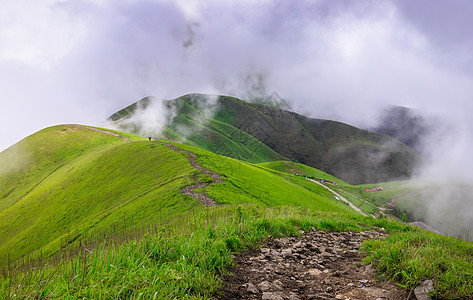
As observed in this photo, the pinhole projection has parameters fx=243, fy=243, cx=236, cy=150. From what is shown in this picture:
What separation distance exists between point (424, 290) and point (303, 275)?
7.24 ft

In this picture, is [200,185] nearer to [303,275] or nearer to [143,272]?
[303,275]

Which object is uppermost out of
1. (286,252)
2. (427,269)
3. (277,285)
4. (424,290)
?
(427,269)

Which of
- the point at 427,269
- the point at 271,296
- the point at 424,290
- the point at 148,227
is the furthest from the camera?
the point at 148,227

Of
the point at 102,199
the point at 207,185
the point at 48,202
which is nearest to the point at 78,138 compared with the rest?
the point at 48,202

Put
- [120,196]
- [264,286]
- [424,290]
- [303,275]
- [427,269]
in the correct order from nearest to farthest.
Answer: [424,290], [427,269], [264,286], [303,275], [120,196]

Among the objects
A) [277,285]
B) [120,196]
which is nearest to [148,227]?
[277,285]

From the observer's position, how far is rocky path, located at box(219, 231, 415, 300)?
4.48 metres

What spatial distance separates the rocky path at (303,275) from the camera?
14.7 feet

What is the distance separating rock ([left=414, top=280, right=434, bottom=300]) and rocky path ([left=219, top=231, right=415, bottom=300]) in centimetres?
20

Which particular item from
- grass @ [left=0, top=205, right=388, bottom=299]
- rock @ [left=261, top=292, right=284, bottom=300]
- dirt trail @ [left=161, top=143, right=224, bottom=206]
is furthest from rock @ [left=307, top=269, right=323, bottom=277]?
dirt trail @ [left=161, top=143, right=224, bottom=206]

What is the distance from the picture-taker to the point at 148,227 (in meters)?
6.69

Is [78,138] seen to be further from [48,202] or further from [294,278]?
[294,278]

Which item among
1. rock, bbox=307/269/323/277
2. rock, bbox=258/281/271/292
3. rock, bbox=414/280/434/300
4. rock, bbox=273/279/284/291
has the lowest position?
rock, bbox=307/269/323/277

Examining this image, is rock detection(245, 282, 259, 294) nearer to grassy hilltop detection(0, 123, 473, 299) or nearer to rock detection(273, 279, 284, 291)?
rock detection(273, 279, 284, 291)
